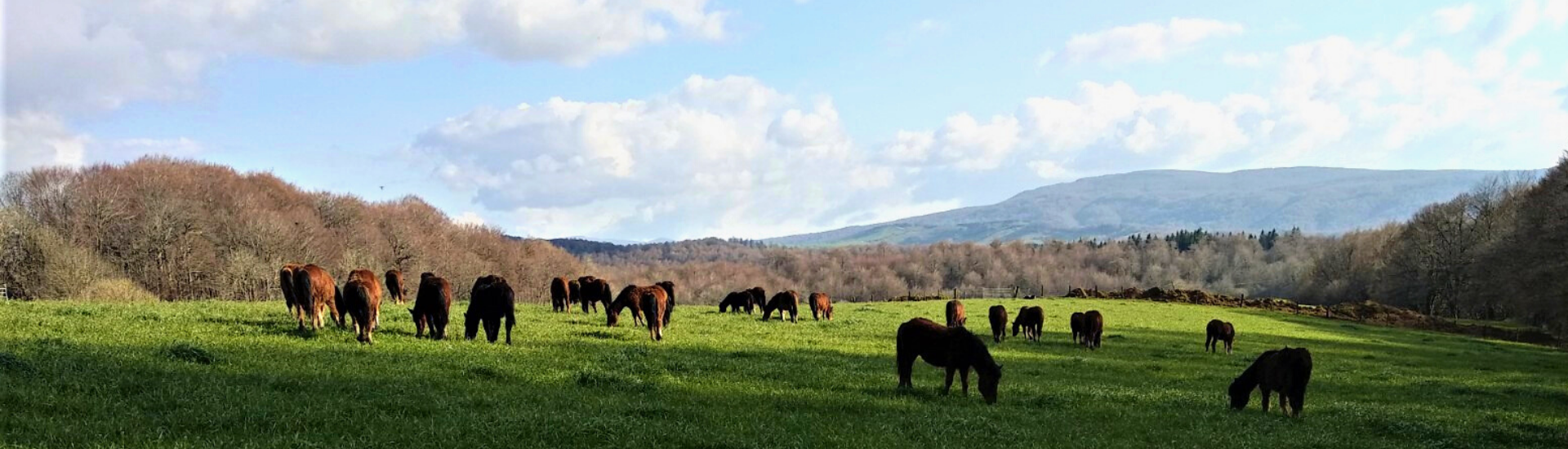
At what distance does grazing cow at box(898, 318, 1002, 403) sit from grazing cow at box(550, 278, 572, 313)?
20458 mm

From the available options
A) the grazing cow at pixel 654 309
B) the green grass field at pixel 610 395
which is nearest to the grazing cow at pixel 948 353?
the green grass field at pixel 610 395

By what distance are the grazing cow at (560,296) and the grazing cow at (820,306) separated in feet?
40.7

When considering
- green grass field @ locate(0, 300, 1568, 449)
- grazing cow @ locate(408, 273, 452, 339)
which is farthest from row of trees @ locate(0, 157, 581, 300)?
green grass field @ locate(0, 300, 1568, 449)

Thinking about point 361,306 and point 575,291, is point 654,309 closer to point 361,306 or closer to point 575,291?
point 361,306

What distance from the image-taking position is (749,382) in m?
16.5

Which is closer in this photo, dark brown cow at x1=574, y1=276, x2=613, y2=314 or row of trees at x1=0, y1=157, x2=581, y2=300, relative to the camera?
dark brown cow at x1=574, y1=276, x2=613, y2=314

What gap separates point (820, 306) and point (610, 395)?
29090 mm

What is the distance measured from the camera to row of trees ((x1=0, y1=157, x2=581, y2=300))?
49.8 metres

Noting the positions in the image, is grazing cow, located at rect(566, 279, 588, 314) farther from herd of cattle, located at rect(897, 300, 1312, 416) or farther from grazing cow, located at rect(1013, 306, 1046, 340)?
herd of cattle, located at rect(897, 300, 1312, 416)

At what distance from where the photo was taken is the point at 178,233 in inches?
2628

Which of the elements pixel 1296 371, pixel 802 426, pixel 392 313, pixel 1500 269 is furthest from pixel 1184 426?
pixel 1500 269

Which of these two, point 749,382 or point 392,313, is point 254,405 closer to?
point 749,382

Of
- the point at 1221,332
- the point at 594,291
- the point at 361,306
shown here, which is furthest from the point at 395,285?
the point at 1221,332

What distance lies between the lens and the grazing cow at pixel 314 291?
18969mm
